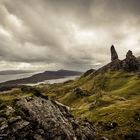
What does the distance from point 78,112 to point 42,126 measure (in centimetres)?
10427

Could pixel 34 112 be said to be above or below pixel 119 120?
above

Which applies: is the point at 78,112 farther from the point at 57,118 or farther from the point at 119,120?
the point at 57,118

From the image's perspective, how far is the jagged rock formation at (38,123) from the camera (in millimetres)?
67688

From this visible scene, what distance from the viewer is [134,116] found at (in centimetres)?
13350

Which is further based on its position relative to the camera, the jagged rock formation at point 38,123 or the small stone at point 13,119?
the small stone at point 13,119

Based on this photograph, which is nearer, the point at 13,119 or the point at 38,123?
the point at 13,119

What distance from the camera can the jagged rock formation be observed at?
6769 centimetres

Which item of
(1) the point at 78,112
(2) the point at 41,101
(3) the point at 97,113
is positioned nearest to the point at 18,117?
(2) the point at 41,101

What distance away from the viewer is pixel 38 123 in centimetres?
7194

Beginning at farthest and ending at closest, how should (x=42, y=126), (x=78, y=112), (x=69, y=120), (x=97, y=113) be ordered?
(x=78, y=112), (x=97, y=113), (x=69, y=120), (x=42, y=126)

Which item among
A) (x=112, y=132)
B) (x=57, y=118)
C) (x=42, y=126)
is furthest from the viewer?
(x=112, y=132)

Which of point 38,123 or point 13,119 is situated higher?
point 13,119

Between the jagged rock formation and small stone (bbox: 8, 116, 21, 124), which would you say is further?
small stone (bbox: 8, 116, 21, 124)

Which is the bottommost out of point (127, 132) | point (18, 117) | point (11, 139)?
point (127, 132)
